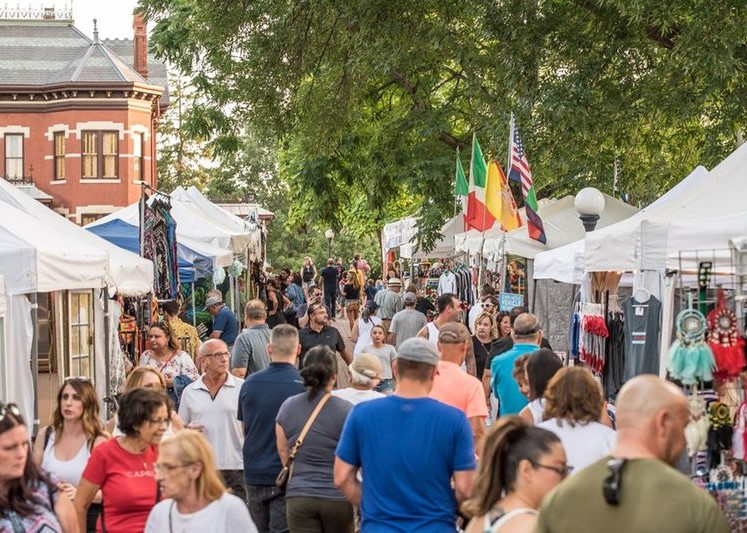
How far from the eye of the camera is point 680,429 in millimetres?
4387

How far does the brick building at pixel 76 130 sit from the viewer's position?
157 ft

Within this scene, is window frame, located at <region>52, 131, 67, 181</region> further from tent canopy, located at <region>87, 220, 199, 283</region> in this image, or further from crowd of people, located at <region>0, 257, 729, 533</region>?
crowd of people, located at <region>0, 257, 729, 533</region>

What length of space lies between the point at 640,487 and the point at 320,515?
12.8 ft

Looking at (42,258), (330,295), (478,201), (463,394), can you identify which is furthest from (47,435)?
(330,295)

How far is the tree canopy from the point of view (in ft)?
54.2

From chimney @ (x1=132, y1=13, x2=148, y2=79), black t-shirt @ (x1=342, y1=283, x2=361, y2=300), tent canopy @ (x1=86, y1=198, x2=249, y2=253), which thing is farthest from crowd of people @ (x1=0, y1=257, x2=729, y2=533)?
chimney @ (x1=132, y1=13, x2=148, y2=79)

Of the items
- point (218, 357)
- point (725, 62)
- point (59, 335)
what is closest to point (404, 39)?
point (725, 62)

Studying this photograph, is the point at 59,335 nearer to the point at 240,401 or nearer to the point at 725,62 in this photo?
the point at 240,401

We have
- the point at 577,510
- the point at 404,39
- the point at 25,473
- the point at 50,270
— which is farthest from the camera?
the point at 404,39

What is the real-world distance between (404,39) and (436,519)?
13840 millimetres

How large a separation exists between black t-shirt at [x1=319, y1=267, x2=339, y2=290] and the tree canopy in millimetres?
8477

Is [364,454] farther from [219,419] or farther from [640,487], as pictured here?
[219,419]

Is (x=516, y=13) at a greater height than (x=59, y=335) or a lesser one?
greater

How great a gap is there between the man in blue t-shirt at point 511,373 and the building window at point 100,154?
39.7 metres
